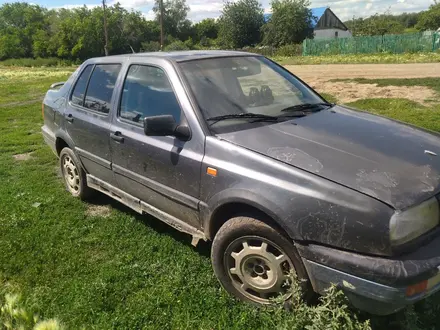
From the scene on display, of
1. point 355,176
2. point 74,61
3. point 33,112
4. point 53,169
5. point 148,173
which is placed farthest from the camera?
point 74,61

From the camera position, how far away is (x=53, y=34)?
79938 millimetres

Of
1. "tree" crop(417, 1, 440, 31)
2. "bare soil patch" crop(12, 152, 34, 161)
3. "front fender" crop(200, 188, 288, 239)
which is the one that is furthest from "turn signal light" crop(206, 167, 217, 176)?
"tree" crop(417, 1, 440, 31)

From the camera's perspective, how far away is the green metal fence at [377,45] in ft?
105

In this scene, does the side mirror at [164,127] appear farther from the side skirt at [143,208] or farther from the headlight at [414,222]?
the headlight at [414,222]

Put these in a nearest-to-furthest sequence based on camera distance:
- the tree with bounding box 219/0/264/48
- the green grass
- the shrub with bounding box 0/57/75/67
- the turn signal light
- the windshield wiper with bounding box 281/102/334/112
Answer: the turn signal light
the windshield wiper with bounding box 281/102/334/112
the green grass
the tree with bounding box 219/0/264/48
the shrub with bounding box 0/57/75/67

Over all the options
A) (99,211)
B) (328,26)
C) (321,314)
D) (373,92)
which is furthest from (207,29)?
(321,314)

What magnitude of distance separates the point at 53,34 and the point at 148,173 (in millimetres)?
87413

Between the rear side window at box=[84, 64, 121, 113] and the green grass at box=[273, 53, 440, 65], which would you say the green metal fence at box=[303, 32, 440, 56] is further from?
the rear side window at box=[84, 64, 121, 113]

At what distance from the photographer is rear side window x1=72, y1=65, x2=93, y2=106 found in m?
4.53

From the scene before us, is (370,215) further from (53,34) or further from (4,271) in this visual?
(53,34)

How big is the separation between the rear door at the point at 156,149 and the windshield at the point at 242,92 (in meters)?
0.17

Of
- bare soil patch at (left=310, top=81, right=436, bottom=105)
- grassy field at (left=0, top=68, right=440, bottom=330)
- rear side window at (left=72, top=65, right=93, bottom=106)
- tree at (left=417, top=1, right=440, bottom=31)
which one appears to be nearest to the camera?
grassy field at (left=0, top=68, right=440, bottom=330)

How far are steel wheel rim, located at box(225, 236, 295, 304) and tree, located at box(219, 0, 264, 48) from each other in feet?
180

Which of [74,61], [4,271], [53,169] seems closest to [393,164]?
[4,271]
